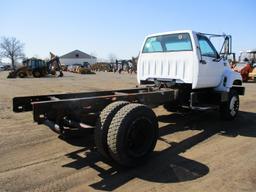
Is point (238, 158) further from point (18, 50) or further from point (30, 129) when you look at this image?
point (18, 50)

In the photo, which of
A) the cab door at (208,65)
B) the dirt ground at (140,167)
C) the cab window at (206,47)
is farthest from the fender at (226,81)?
the dirt ground at (140,167)

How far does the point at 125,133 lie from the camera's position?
4.30 m

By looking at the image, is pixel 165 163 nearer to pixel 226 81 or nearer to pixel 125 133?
pixel 125 133

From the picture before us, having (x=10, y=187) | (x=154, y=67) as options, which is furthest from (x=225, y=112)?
(x=10, y=187)

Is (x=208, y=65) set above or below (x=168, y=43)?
below

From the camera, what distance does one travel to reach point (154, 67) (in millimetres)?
7707

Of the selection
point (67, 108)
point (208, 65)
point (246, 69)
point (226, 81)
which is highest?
point (246, 69)

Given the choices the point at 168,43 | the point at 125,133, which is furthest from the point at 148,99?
the point at 168,43

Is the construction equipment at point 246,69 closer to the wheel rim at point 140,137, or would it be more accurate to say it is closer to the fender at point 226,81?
the fender at point 226,81

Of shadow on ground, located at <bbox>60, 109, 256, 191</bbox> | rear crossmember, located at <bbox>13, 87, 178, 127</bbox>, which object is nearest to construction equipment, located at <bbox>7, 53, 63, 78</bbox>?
shadow on ground, located at <bbox>60, 109, 256, 191</bbox>

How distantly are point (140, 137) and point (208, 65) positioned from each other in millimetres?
3479

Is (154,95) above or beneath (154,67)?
beneath

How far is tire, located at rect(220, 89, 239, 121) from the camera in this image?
8008 mm

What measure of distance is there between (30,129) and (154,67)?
3700mm
